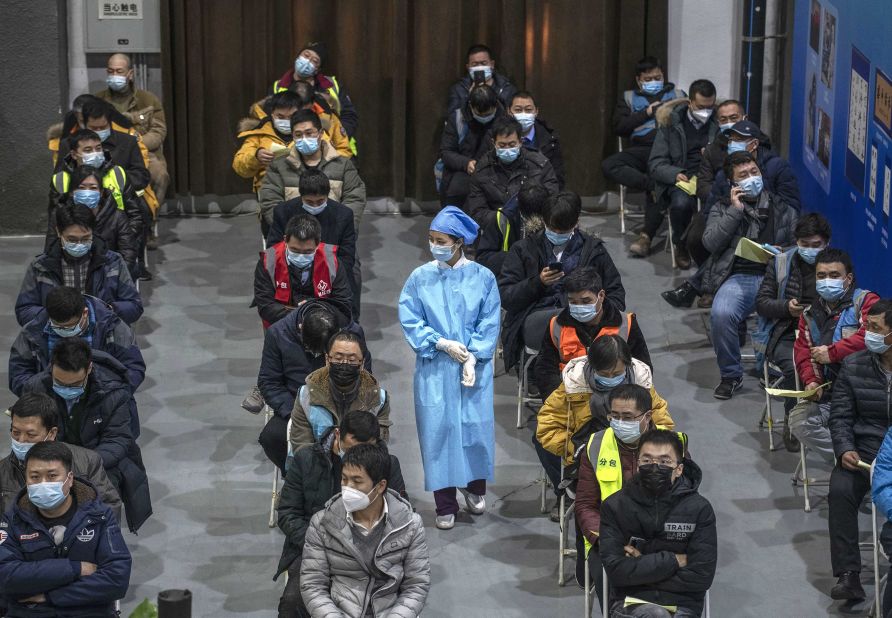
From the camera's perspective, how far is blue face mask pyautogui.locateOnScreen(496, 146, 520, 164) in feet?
39.4

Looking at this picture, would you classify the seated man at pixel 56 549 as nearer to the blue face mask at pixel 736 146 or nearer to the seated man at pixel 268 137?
the seated man at pixel 268 137

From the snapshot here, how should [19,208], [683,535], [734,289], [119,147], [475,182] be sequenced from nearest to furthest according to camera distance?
[683,535], [734,289], [475,182], [119,147], [19,208]

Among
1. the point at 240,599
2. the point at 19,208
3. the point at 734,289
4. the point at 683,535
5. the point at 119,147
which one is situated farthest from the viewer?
the point at 19,208

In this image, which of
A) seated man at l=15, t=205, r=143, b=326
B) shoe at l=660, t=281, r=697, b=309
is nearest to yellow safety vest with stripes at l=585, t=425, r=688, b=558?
seated man at l=15, t=205, r=143, b=326

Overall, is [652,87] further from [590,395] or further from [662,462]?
[662,462]

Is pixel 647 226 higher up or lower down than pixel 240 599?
higher up

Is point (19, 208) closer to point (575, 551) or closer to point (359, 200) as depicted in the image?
point (359, 200)

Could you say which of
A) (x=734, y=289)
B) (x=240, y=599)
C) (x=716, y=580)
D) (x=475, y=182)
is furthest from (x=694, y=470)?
(x=475, y=182)

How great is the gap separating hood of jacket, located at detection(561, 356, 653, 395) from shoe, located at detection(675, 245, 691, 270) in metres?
4.60

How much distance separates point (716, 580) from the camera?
930cm

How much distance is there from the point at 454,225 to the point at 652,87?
4.82 metres

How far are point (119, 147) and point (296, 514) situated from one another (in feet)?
18.0

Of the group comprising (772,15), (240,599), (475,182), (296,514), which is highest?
(772,15)

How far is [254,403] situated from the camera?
1053 cm
